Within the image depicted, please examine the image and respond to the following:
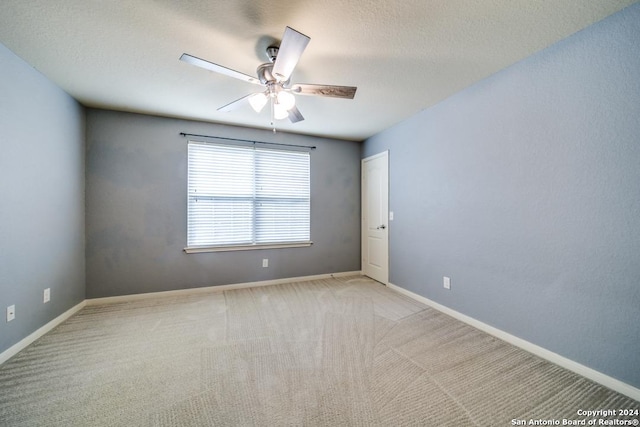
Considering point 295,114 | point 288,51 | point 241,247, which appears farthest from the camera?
point 241,247

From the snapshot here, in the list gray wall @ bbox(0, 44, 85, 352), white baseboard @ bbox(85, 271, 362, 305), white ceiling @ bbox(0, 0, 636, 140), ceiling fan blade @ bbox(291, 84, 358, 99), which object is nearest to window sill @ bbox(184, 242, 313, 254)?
white baseboard @ bbox(85, 271, 362, 305)

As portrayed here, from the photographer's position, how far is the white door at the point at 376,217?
3.80 m

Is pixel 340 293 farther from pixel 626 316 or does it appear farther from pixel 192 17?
pixel 192 17

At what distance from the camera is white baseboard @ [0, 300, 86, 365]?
6.15 feet

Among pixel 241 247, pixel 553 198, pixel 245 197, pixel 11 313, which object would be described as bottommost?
pixel 11 313

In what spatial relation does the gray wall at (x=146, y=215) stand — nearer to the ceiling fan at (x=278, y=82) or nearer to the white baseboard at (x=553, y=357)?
the ceiling fan at (x=278, y=82)

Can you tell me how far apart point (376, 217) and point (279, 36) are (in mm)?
2904

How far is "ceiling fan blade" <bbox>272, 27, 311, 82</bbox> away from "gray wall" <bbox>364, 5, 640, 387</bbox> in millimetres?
1897

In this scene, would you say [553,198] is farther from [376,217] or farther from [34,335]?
[34,335]

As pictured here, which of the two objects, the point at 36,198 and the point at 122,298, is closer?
the point at 36,198

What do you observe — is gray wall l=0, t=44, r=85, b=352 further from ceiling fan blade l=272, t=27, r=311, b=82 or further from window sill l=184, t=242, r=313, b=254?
ceiling fan blade l=272, t=27, r=311, b=82

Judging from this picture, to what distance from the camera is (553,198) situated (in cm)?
188

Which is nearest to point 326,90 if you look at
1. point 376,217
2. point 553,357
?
point 376,217

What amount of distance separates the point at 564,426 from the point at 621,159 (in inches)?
63.8
